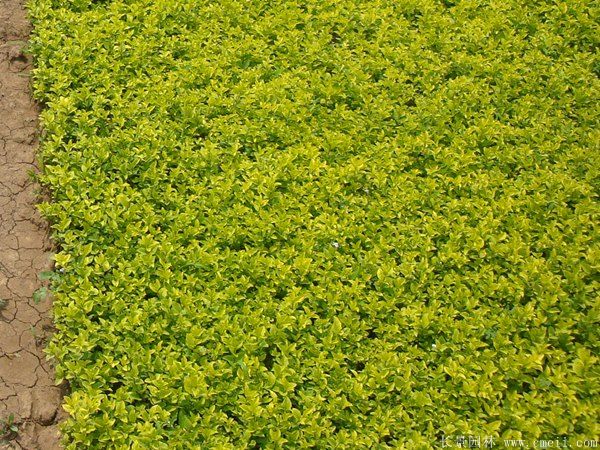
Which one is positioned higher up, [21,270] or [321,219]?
[321,219]

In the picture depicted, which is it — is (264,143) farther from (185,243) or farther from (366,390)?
(366,390)

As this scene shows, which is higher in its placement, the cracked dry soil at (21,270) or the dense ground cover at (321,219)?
the dense ground cover at (321,219)

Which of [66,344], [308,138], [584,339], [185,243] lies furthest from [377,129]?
[66,344]

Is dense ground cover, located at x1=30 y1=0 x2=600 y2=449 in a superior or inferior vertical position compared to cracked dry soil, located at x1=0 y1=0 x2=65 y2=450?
superior
